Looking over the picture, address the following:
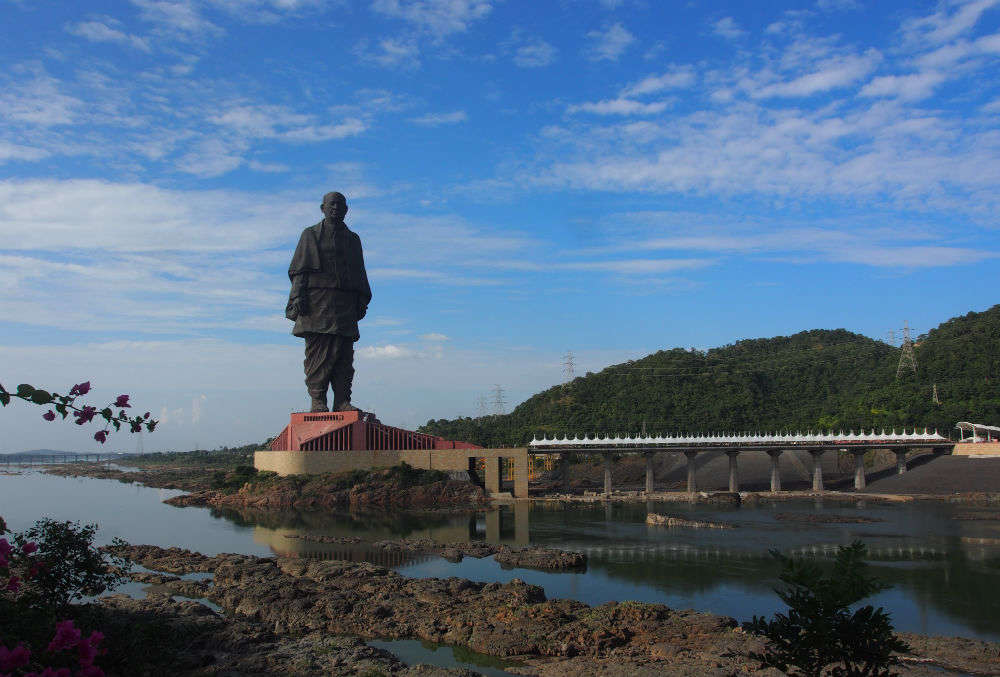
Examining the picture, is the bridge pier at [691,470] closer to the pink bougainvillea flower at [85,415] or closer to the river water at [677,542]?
the river water at [677,542]

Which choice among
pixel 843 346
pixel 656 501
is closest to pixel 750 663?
pixel 656 501

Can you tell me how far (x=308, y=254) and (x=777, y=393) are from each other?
70165 mm

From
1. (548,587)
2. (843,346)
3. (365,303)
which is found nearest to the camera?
(548,587)

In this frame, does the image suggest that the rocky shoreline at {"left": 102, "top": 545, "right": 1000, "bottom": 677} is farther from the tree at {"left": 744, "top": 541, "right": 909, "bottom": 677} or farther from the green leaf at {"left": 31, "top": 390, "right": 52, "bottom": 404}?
the green leaf at {"left": 31, "top": 390, "right": 52, "bottom": 404}

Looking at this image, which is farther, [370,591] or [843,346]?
[843,346]

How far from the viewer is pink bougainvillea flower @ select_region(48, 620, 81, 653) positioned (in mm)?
5848

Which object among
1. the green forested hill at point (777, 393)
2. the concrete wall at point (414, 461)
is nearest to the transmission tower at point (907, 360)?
the green forested hill at point (777, 393)

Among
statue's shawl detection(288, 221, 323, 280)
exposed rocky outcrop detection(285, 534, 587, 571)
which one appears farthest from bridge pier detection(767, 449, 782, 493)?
statue's shawl detection(288, 221, 323, 280)

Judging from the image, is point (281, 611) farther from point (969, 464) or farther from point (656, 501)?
point (969, 464)

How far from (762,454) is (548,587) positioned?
56046 millimetres

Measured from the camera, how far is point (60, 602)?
18094 millimetres

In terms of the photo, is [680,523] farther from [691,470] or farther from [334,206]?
[334,206]

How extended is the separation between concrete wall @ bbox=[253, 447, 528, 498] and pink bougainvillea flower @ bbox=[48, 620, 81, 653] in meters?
59.4

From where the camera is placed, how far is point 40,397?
6.07 metres
